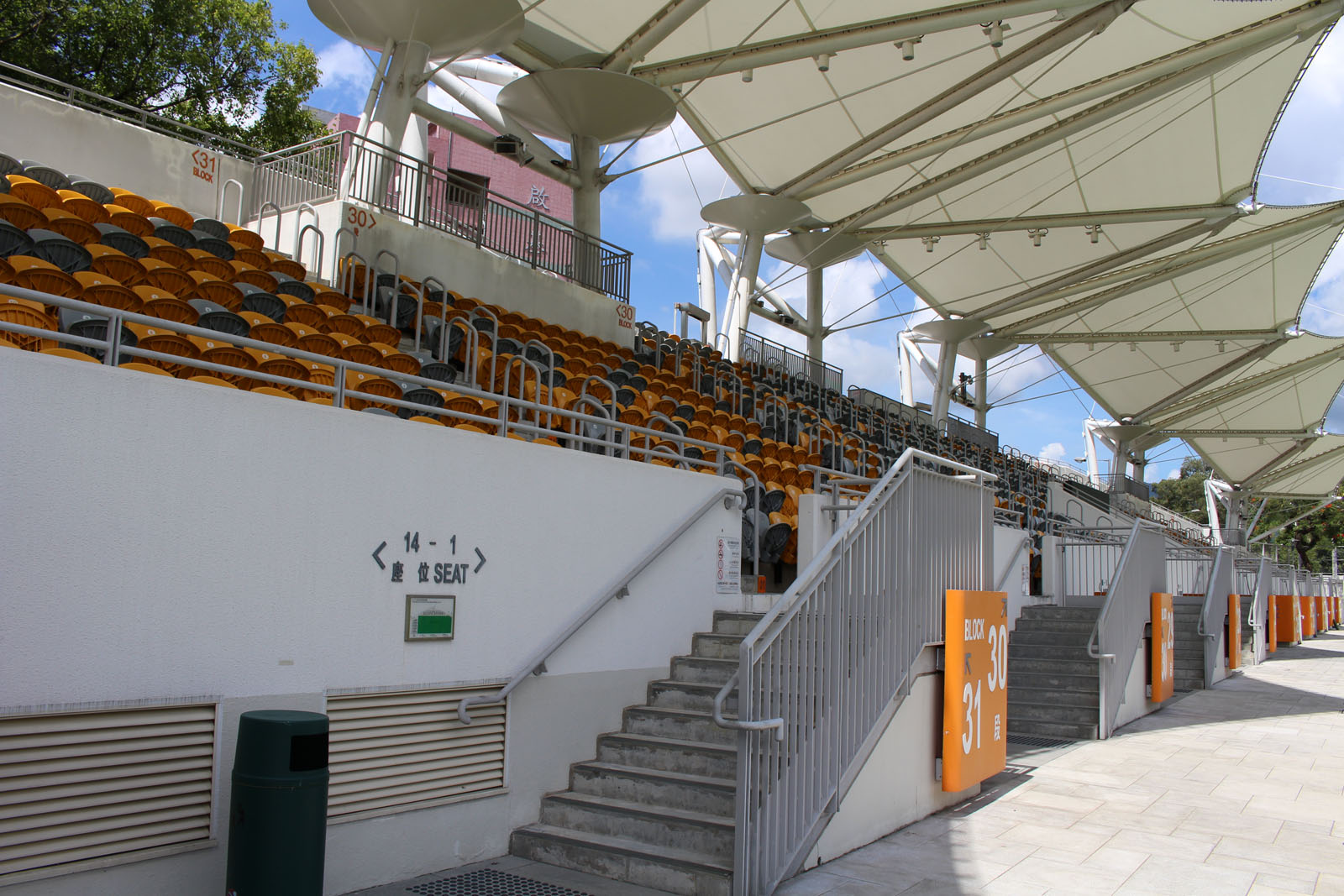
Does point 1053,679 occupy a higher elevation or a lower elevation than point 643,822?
higher

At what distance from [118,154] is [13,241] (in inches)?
236

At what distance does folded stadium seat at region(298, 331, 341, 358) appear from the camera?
811cm

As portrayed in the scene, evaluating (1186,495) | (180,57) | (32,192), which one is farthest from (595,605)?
(1186,495)

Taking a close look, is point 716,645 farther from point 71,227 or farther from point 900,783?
point 71,227

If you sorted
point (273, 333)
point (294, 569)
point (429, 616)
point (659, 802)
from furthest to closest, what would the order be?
point (273, 333) < point (659, 802) < point (429, 616) < point (294, 569)

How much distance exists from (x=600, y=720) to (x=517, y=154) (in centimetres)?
1633

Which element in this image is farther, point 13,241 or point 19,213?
point 19,213

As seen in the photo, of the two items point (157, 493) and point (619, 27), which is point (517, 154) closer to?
point (619, 27)

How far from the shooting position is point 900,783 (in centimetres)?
706

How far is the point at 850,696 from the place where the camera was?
629cm

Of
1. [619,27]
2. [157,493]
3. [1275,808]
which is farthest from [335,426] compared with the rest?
[619,27]

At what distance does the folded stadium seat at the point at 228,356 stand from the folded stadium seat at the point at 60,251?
1985mm

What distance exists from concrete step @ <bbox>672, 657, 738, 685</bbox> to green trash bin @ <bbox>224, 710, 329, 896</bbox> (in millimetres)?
3207

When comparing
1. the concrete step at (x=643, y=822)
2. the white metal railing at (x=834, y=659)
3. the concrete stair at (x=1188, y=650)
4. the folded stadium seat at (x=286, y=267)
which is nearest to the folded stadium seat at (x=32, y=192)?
the folded stadium seat at (x=286, y=267)
